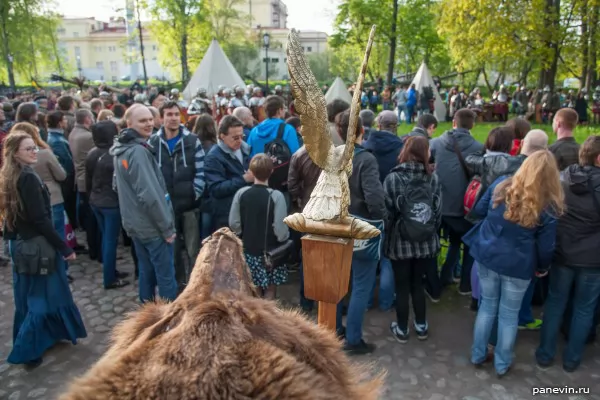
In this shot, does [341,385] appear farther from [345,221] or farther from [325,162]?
[325,162]

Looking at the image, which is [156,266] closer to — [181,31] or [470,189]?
[470,189]

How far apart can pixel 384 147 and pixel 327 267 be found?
12.5ft

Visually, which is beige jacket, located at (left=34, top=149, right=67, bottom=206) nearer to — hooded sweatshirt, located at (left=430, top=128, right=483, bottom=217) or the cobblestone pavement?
the cobblestone pavement

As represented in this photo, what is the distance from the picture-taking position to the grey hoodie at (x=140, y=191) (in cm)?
429

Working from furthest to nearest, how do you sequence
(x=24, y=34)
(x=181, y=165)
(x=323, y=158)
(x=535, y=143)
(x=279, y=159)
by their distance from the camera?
(x=24, y=34), (x=279, y=159), (x=181, y=165), (x=535, y=143), (x=323, y=158)

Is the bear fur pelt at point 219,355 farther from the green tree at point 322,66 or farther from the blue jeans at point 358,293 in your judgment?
the green tree at point 322,66

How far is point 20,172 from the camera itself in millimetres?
4070

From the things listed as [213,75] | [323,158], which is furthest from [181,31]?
[323,158]

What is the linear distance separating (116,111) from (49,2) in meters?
39.1

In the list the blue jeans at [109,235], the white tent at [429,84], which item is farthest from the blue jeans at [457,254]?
the white tent at [429,84]

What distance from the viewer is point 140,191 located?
4.31 m

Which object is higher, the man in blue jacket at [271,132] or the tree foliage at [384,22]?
the tree foliage at [384,22]

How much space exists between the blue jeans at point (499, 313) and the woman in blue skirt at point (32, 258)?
3.90 m

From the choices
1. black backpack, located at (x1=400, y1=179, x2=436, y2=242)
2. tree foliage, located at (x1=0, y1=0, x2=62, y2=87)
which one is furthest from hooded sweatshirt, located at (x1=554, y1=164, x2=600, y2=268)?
tree foliage, located at (x1=0, y1=0, x2=62, y2=87)
